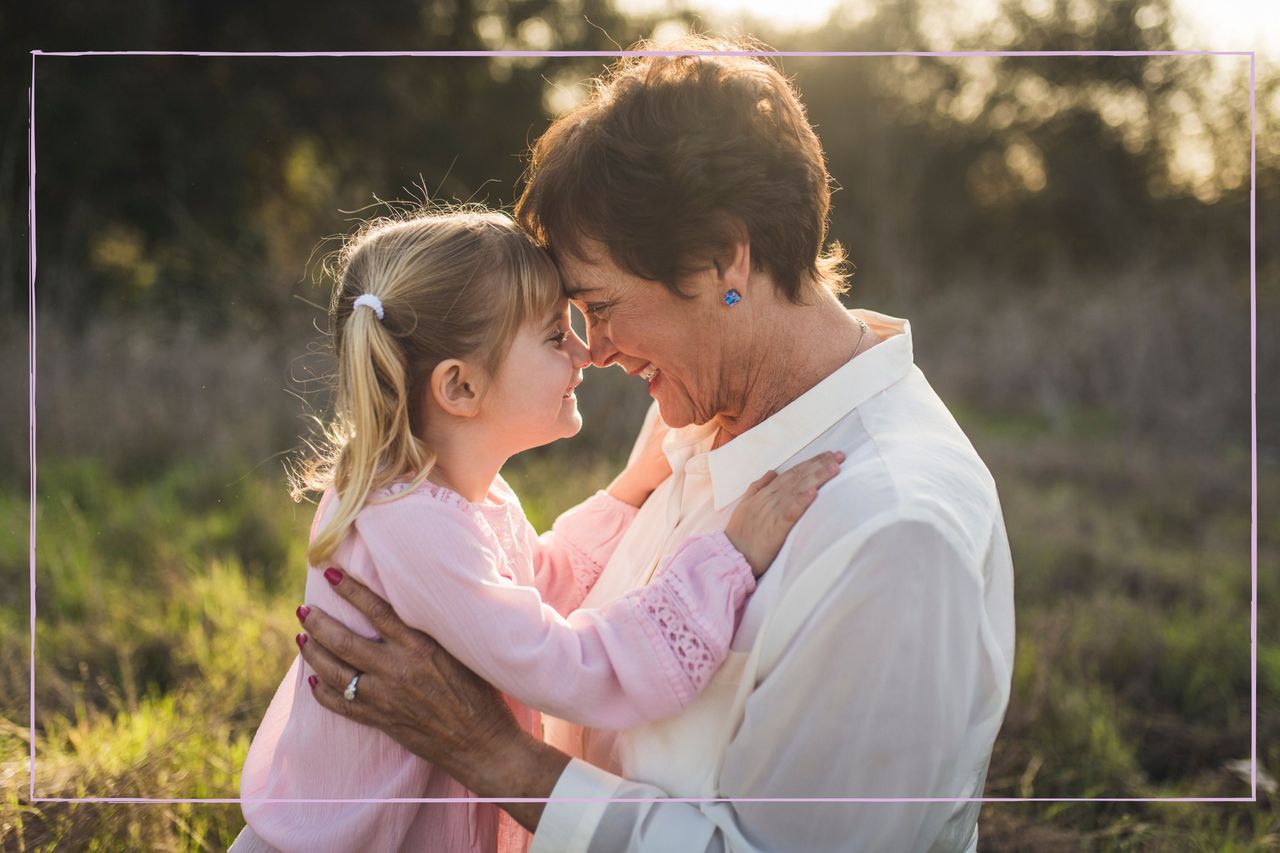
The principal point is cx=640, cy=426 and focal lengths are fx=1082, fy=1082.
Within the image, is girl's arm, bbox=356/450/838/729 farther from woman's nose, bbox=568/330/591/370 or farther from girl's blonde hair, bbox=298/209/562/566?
woman's nose, bbox=568/330/591/370

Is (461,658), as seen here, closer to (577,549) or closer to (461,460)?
(461,460)

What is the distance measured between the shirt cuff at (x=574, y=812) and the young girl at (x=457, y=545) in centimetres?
10

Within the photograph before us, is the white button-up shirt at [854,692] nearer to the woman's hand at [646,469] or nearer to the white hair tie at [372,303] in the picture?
the woman's hand at [646,469]

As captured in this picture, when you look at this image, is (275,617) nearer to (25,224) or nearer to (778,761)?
(778,761)

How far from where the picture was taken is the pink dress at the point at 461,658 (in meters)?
1.86

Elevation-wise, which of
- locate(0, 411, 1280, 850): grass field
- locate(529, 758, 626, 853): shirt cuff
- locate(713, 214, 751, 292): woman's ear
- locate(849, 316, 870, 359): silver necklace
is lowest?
locate(0, 411, 1280, 850): grass field

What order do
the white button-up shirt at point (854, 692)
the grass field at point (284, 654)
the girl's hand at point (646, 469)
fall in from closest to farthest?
the white button-up shirt at point (854, 692), the girl's hand at point (646, 469), the grass field at point (284, 654)

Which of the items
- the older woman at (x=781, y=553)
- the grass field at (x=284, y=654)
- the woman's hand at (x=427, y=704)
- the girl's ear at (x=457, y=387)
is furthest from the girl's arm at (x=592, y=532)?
the grass field at (x=284, y=654)

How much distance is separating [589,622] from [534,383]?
52 centimetres

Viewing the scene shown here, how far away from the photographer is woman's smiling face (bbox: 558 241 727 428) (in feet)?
7.06

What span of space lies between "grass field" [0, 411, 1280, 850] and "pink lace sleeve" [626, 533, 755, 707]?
1535mm

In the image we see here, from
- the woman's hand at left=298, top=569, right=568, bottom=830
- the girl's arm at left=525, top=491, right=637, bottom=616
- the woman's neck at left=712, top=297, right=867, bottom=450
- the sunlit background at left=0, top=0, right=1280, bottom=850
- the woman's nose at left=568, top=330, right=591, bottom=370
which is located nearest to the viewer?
the woman's hand at left=298, top=569, right=568, bottom=830

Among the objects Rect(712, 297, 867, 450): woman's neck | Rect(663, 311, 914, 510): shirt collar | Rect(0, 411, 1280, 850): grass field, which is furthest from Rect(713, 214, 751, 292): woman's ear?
Rect(0, 411, 1280, 850): grass field

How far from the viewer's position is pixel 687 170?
6.58ft
